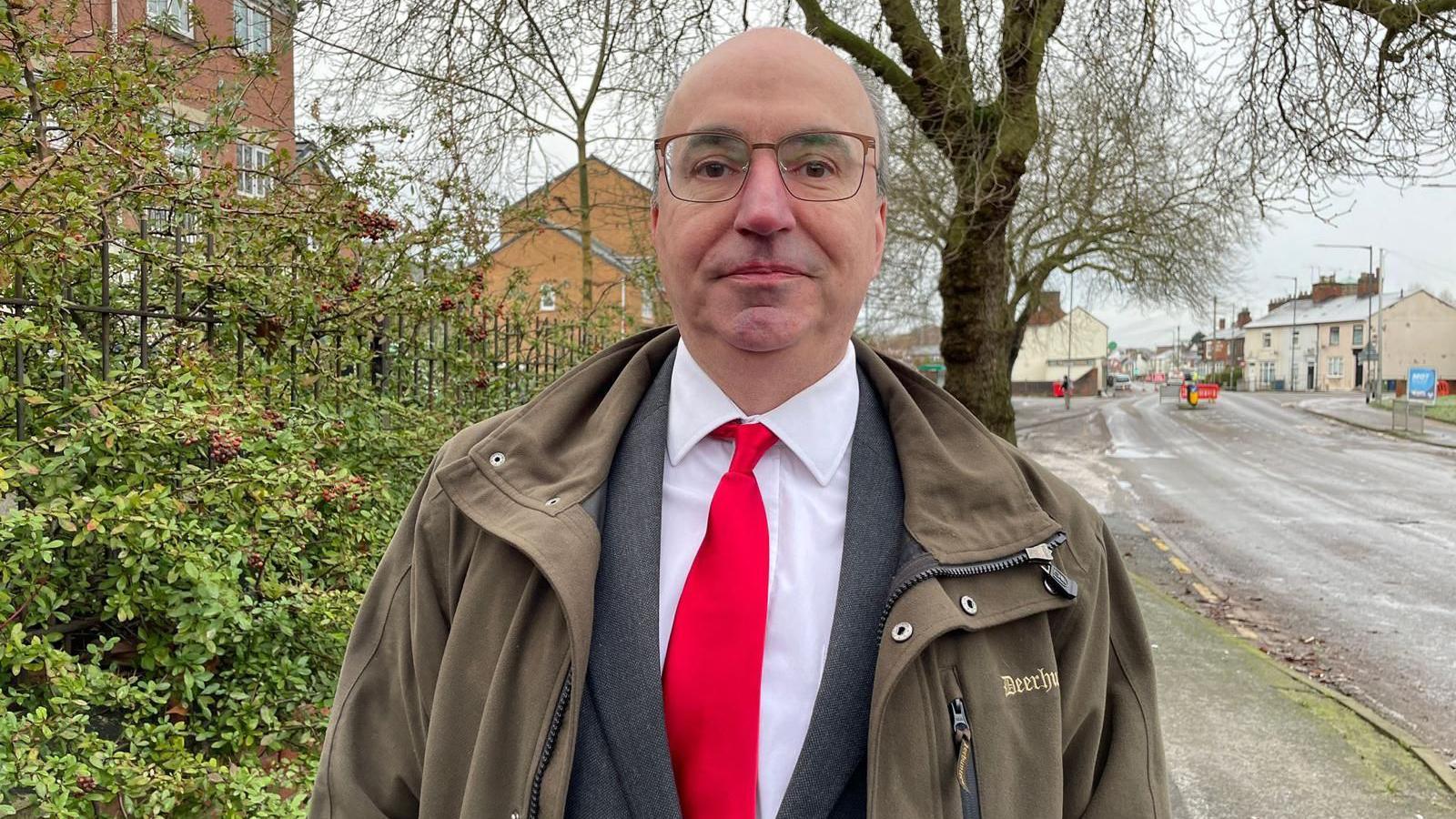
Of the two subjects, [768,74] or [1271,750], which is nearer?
[768,74]

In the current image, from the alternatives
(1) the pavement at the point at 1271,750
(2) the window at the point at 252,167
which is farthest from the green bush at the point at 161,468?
(1) the pavement at the point at 1271,750

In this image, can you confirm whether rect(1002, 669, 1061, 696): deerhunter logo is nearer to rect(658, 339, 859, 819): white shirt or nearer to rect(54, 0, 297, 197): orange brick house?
rect(658, 339, 859, 819): white shirt

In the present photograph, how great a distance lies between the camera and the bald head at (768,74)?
1.64m

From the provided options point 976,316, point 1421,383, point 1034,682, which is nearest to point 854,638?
point 1034,682

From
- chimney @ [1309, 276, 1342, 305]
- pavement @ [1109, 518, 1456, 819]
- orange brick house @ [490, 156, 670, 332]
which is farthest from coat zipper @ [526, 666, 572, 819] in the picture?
chimney @ [1309, 276, 1342, 305]

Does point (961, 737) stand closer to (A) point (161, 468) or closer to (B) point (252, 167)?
(A) point (161, 468)

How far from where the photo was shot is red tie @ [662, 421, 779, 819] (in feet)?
4.68

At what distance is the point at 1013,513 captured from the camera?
1.58m

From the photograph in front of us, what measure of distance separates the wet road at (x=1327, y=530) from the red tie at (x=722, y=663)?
608 centimetres

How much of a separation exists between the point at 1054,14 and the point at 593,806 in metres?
7.40

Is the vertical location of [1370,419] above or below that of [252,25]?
below

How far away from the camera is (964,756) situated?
4.70 feet

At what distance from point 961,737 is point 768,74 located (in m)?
1.09

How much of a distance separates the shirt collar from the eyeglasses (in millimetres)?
298
